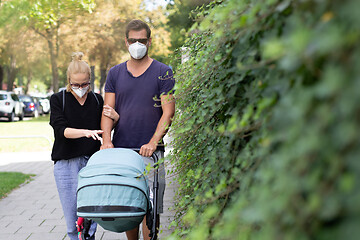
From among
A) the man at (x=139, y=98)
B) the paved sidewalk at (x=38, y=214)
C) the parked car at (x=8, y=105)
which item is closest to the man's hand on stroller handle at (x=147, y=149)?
the man at (x=139, y=98)

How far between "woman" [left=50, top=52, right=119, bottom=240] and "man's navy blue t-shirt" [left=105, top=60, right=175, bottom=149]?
0.49 feet

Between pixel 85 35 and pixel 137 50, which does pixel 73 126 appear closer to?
pixel 137 50

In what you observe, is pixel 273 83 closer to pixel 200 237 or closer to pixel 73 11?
pixel 200 237

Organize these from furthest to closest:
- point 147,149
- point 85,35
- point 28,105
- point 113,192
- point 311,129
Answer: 1. point 28,105
2. point 85,35
3. point 147,149
4. point 113,192
5. point 311,129

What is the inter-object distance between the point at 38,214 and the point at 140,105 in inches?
129

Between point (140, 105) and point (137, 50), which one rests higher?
point (137, 50)

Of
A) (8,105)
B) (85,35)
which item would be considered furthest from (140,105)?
(85,35)

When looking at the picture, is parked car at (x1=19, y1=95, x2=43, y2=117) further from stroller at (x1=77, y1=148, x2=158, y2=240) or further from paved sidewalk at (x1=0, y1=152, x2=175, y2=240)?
stroller at (x1=77, y1=148, x2=158, y2=240)

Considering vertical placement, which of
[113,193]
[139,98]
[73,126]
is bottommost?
[113,193]

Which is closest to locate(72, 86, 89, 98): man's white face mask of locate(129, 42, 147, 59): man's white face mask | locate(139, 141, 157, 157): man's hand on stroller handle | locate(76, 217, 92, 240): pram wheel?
locate(129, 42, 147, 59): man's white face mask

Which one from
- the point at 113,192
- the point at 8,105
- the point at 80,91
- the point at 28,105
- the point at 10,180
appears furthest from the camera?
the point at 28,105

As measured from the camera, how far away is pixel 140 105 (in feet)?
14.1

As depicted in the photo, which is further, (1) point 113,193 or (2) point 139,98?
(2) point 139,98

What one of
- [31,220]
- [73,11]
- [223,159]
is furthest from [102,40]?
[223,159]
